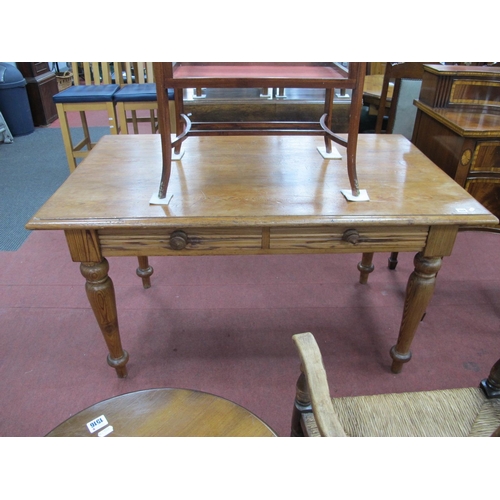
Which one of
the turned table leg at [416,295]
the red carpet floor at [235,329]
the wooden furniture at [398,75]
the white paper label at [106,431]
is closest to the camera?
the white paper label at [106,431]

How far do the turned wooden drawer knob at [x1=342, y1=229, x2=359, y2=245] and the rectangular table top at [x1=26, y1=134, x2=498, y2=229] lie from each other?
6cm

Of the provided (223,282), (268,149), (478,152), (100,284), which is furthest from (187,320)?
(478,152)

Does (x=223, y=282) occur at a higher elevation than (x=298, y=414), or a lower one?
lower

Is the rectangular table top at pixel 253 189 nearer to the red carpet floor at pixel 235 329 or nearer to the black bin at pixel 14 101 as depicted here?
the red carpet floor at pixel 235 329

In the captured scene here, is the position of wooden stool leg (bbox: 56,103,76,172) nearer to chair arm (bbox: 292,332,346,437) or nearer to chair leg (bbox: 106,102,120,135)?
chair leg (bbox: 106,102,120,135)

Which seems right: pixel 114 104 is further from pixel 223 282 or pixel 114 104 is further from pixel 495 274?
pixel 495 274

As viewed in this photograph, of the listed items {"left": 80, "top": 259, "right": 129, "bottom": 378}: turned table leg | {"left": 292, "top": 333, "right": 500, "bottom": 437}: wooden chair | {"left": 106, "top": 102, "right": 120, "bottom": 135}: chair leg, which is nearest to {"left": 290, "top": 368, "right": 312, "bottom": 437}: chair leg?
{"left": 292, "top": 333, "right": 500, "bottom": 437}: wooden chair

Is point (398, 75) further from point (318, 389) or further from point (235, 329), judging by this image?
point (318, 389)

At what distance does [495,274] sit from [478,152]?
2.77 ft

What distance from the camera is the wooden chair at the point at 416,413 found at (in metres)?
1.06

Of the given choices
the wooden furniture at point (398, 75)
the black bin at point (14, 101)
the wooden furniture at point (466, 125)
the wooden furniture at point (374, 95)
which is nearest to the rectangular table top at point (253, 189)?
the wooden furniture at point (466, 125)

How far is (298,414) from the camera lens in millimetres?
1138

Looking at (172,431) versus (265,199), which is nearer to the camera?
(172,431)

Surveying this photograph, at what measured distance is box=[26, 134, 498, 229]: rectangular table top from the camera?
1.29 m
